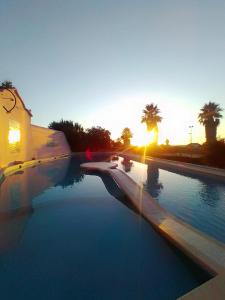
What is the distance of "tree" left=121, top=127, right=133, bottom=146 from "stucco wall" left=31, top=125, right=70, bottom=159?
24.6 meters

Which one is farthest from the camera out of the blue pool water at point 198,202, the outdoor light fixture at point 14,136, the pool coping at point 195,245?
the outdoor light fixture at point 14,136

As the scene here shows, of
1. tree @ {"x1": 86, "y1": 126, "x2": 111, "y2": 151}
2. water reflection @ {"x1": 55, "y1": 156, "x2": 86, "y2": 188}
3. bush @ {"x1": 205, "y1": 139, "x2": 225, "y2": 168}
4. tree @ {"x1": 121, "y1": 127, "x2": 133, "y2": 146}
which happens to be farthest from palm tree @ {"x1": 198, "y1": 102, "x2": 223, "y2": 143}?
tree @ {"x1": 121, "y1": 127, "x2": 133, "y2": 146}

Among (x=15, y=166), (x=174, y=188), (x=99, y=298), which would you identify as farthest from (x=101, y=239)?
(x=15, y=166)

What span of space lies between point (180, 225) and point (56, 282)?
2.77 meters

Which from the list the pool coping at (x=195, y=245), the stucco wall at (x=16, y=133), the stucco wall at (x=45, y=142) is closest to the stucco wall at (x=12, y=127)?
the stucco wall at (x=16, y=133)

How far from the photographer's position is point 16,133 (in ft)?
64.4

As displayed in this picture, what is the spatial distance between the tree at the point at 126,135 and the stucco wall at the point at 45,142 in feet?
80.8

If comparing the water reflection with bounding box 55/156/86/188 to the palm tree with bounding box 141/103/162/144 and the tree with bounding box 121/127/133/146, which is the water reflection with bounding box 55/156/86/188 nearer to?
the palm tree with bounding box 141/103/162/144

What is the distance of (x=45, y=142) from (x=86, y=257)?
88.3ft

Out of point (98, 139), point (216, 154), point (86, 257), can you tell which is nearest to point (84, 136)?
point (98, 139)

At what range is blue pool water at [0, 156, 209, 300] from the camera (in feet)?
11.4

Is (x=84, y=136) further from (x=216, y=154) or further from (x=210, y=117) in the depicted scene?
(x=216, y=154)

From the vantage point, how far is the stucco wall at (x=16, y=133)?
16500 millimetres

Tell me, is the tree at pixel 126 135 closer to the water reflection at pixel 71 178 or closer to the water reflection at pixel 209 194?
the water reflection at pixel 71 178
